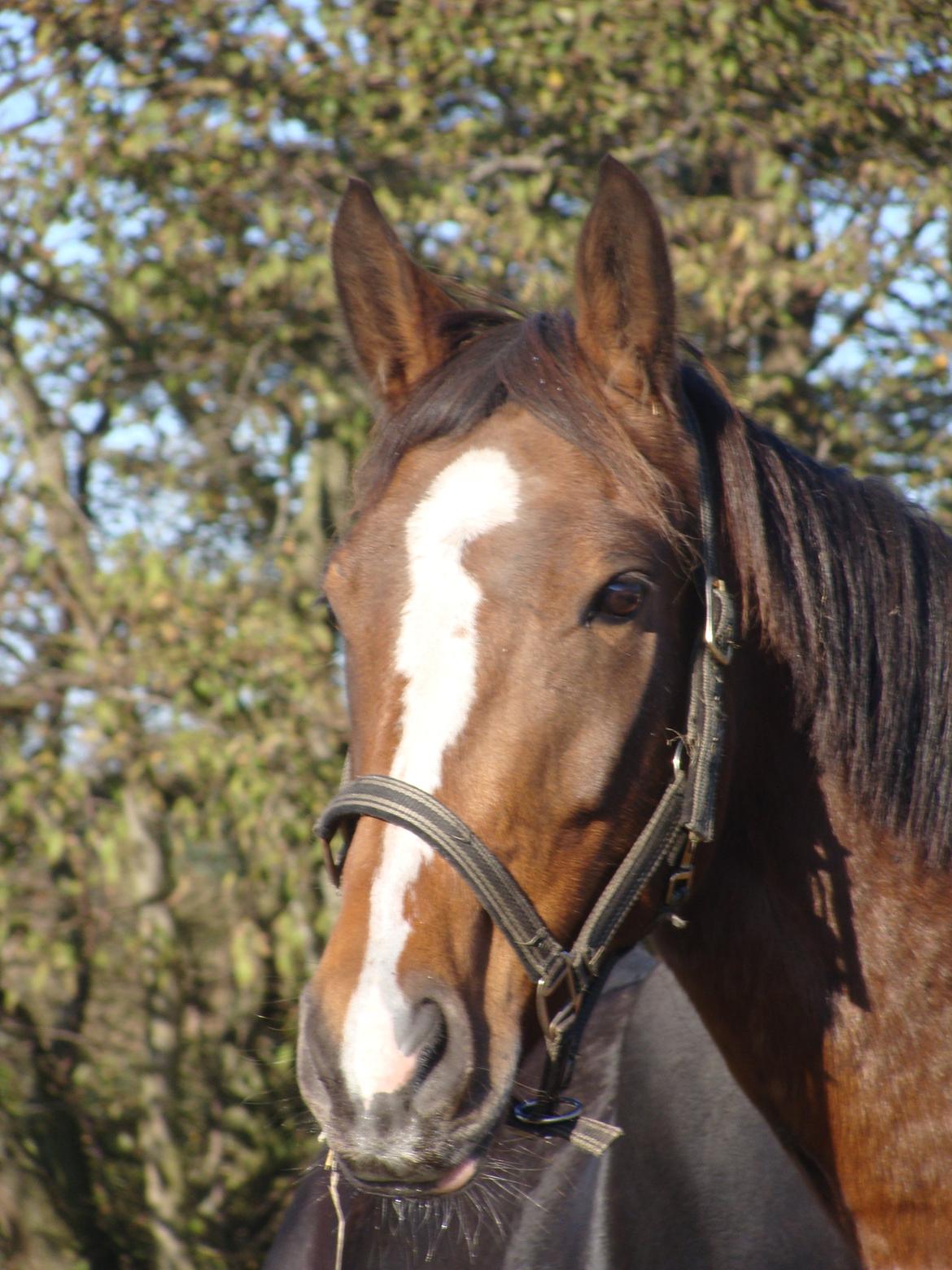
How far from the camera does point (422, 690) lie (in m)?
1.44

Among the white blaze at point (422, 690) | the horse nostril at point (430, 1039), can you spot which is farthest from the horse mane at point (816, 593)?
the horse nostril at point (430, 1039)

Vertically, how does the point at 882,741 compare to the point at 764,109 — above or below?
below

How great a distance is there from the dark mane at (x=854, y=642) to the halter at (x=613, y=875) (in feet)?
0.31

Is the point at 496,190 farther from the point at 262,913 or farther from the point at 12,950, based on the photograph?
the point at 12,950

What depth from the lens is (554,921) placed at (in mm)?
1477

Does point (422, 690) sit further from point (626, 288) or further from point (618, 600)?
point (626, 288)

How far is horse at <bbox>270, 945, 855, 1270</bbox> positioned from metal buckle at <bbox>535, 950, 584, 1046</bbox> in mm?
443

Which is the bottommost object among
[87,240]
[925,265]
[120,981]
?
[120,981]

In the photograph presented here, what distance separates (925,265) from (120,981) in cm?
403

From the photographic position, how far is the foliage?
4066 mm

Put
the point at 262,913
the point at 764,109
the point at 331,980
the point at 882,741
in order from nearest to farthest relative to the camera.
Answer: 1. the point at 331,980
2. the point at 882,741
3. the point at 262,913
4. the point at 764,109

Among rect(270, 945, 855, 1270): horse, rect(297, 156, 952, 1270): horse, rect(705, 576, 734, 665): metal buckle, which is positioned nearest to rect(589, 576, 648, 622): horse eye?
rect(297, 156, 952, 1270): horse

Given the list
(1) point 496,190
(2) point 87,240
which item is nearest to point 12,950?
(2) point 87,240

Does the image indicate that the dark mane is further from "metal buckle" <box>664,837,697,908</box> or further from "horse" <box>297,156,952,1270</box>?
"metal buckle" <box>664,837,697,908</box>
